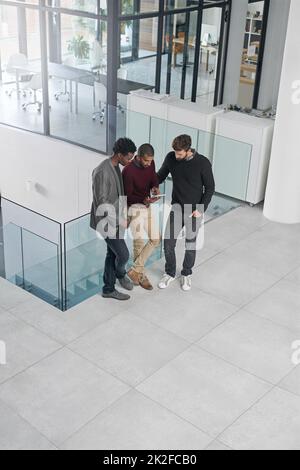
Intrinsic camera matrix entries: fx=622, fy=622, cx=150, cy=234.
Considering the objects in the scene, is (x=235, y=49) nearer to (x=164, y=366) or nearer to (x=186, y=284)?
(x=186, y=284)

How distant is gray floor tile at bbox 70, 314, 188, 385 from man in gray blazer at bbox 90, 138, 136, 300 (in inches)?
19.6

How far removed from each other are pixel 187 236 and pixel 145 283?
70 centimetres

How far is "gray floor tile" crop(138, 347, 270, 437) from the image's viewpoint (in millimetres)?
5023

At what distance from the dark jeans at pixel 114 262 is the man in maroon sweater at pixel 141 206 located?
241 mm

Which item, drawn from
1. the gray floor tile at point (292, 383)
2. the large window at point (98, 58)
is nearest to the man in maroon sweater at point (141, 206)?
the gray floor tile at point (292, 383)

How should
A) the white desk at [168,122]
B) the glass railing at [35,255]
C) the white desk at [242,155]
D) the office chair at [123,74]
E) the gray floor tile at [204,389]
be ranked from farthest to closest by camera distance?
the office chair at [123,74], the white desk at [168,122], the white desk at [242,155], the glass railing at [35,255], the gray floor tile at [204,389]

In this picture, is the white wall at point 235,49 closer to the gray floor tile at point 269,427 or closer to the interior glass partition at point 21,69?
the interior glass partition at point 21,69

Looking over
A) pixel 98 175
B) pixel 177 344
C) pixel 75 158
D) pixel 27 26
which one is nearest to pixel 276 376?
pixel 177 344

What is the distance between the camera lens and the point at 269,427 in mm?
4922

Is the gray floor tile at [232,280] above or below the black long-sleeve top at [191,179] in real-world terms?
below

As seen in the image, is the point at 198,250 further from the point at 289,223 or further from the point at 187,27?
the point at 187,27

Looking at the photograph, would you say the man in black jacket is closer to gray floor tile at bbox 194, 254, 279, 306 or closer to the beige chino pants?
the beige chino pants

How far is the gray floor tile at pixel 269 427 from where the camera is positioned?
15.6 ft

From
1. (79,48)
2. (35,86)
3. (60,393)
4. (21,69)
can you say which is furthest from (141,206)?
(21,69)
